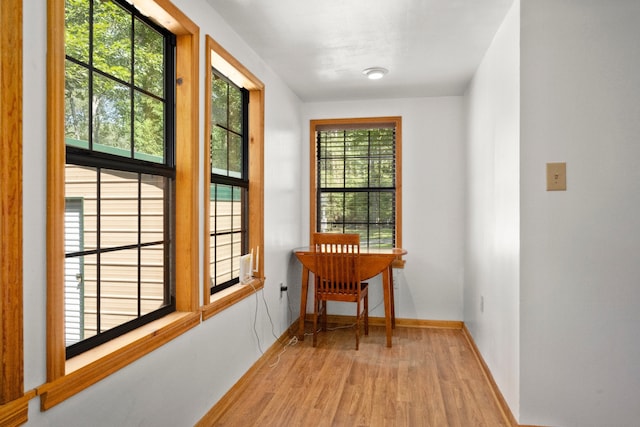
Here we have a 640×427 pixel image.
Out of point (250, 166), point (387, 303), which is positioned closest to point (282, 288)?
point (387, 303)

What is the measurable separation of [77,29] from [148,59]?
0.44m

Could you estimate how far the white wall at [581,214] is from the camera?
1.95 meters

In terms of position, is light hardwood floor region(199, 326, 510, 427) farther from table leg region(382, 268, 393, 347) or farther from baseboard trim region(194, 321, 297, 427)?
table leg region(382, 268, 393, 347)

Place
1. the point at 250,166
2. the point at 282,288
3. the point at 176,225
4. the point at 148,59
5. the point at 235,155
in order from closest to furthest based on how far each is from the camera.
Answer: the point at 148,59 → the point at 176,225 → the point at 235,155 → the point at 250,166 → the point at 282,288

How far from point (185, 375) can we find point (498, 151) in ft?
6.96

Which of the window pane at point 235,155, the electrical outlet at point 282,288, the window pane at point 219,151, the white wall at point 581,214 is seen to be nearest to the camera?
the white wall at point 581,214

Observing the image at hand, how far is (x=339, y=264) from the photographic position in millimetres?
3312

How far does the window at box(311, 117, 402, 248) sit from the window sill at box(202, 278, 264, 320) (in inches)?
58.9

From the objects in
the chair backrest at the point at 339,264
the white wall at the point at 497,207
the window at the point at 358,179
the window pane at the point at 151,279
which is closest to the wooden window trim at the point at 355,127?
the window at the point at 358,179

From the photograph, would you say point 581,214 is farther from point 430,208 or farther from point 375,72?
point 430,208

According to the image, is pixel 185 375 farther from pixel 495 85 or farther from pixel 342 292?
pixel 495 85

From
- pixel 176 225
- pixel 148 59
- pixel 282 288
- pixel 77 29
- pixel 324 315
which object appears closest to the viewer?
pixel 77 29

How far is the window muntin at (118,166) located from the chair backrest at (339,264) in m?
1.49

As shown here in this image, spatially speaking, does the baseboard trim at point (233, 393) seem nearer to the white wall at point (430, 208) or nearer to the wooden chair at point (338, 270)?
the wooden chair at point (338, 270)
